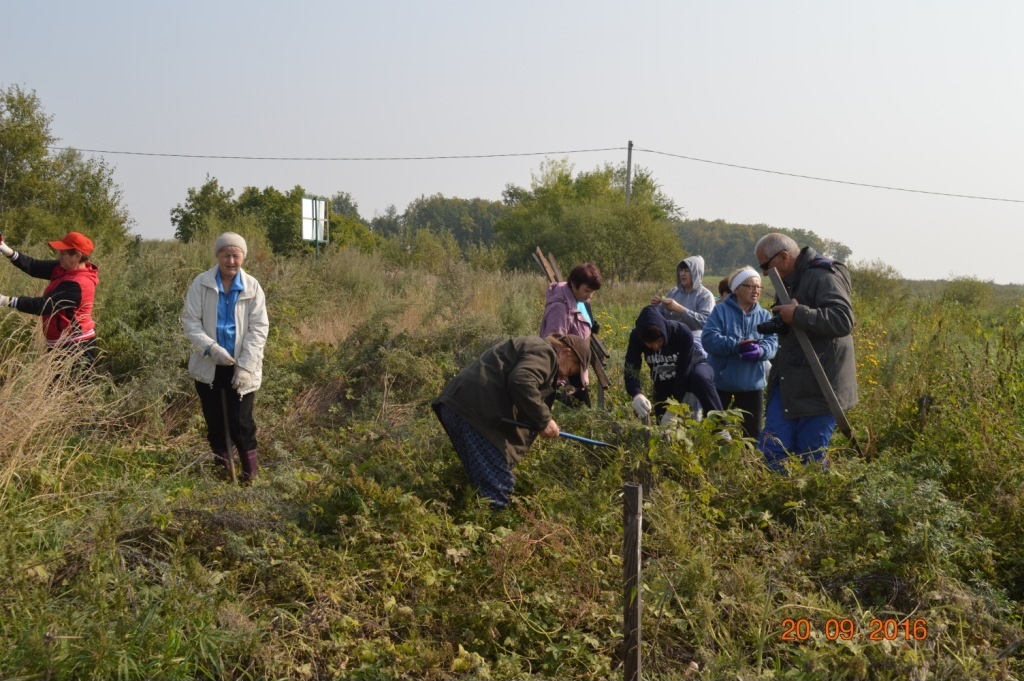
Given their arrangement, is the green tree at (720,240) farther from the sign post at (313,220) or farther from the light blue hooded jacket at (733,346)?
the light blue hooded jacket at (733,346)

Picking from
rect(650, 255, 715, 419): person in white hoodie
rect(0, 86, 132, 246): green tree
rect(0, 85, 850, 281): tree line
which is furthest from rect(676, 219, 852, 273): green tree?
rect(650, 255, 715, 419): person in white hoodie

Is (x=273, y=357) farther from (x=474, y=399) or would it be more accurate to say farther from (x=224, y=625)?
(x=224, y=625)

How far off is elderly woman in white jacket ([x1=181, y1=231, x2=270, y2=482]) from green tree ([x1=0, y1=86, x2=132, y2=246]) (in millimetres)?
18856

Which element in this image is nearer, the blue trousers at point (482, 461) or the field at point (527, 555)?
the field at point (527, 555)

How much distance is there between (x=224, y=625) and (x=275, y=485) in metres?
1.58

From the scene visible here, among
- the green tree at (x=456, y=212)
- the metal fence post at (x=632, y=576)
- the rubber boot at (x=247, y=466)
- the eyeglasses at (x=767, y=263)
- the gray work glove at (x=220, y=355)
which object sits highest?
the green tree at (x=456, y=212)

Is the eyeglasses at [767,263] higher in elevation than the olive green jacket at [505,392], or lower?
higher

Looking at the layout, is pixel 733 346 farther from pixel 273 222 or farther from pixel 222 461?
pixel 273 222

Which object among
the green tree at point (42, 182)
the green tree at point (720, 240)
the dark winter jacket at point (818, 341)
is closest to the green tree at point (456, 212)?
the green tree at point (720, 240)

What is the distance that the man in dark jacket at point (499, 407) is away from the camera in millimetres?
4824

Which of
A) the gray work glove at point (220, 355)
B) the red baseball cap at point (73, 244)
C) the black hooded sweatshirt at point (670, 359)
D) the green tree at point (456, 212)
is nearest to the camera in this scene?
Result: the gray work glove at point (220, 355)

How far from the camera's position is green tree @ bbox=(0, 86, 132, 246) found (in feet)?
76.6

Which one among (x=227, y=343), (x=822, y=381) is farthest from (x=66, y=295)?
(x=822, y=381)
